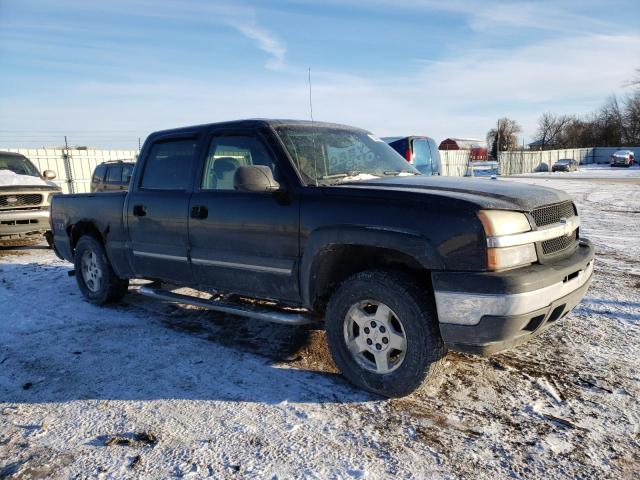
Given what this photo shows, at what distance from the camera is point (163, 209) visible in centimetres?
443

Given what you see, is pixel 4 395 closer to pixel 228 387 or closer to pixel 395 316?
pixel 228 387

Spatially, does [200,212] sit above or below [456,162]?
→ below

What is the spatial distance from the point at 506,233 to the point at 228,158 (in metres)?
2.40

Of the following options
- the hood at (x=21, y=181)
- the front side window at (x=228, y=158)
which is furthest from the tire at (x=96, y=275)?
the hood at (x=21, y=181)

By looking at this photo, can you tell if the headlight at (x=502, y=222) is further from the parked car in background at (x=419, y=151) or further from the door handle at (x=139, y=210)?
the parked car in background at (x=419, y=151)

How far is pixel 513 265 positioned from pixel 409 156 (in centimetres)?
985

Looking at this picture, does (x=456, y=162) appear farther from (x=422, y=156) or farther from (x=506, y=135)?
(x=506, y=135)

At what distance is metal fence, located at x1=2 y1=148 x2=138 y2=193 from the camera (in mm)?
18828

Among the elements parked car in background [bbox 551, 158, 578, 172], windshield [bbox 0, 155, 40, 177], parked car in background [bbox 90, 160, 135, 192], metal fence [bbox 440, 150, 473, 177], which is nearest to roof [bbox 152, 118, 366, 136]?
windshield [bbox 0, 155, 40, 177]

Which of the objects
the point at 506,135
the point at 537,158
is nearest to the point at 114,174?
the point at 537,158

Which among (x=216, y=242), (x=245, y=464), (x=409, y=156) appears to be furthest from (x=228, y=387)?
(x=409, y=156)

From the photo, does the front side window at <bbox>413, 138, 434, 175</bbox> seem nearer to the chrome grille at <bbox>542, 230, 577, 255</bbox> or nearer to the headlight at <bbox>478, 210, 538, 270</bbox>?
the chrome grille at <bbox>542, 230, 577, 255</bbox>

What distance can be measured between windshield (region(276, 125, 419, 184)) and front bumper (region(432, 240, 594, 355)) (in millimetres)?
1326

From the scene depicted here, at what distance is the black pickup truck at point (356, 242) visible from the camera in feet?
9.24
